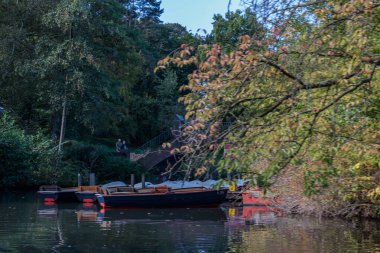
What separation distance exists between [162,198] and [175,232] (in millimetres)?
10129

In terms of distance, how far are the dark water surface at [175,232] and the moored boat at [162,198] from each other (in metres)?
1.91

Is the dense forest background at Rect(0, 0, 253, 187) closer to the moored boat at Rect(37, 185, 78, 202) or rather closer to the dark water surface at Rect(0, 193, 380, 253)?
the moored boat at Rect(37, 185, 78, 202)

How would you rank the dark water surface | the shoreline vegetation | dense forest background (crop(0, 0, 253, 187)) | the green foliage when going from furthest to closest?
the green foliage < dense forest background (crop(0, 0, 253, 187)) < the dark water surface < the shoreline vegetation

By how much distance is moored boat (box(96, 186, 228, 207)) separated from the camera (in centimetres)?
2848

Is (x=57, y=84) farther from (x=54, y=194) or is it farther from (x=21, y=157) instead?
(x=54, y=194)

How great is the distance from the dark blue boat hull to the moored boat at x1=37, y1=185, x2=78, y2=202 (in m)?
3.49

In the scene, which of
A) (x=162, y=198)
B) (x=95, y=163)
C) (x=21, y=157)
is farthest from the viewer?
(x=95, y=163)

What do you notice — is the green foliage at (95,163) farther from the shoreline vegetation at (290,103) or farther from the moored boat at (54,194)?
the shoreline vegetation at (290,103)

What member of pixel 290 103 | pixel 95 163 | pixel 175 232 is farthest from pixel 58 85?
pixel 290 103

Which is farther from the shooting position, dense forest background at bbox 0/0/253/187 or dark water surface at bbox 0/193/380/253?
dense forest background at bbox 0/0/253/187

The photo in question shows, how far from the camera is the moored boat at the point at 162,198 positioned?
28484 mm

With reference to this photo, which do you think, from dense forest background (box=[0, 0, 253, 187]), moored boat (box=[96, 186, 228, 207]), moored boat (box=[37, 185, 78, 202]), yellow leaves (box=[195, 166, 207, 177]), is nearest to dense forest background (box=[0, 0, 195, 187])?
dense forest background (box=[0, 0, 253, 187])

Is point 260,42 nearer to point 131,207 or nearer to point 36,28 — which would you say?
point 131,207

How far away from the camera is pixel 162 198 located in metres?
28.9
